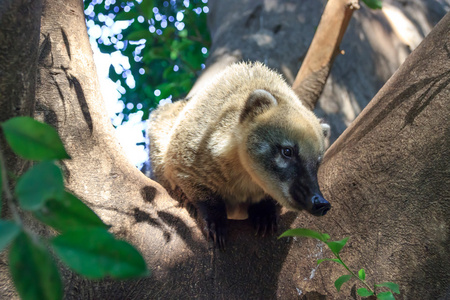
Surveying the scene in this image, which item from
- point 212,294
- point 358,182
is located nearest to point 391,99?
point 358,182

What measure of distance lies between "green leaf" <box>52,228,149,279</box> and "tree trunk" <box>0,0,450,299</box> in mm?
1577

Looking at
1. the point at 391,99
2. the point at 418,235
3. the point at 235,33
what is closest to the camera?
the point at 418,235

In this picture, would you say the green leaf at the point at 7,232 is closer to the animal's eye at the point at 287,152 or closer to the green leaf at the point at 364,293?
the green leaf at the point at 364,293

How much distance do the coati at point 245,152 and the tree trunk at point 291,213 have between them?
0.16 m

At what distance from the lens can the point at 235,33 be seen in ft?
18.5

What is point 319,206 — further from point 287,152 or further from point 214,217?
point 214,217

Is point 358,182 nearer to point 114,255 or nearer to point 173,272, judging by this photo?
point 173,272

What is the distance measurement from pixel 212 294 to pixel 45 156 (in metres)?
1.71

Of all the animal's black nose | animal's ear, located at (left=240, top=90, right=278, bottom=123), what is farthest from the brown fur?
the animal's black nose

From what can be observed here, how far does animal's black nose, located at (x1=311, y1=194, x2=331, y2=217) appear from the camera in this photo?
228cm

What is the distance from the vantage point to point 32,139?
822mm

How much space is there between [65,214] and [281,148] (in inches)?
81.6

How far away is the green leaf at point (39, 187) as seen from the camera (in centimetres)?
67

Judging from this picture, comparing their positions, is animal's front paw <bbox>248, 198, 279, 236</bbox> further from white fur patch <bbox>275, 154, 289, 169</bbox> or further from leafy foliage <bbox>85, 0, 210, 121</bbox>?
leafy foliage <bbox>85, 0, 210, 121</bbox>
